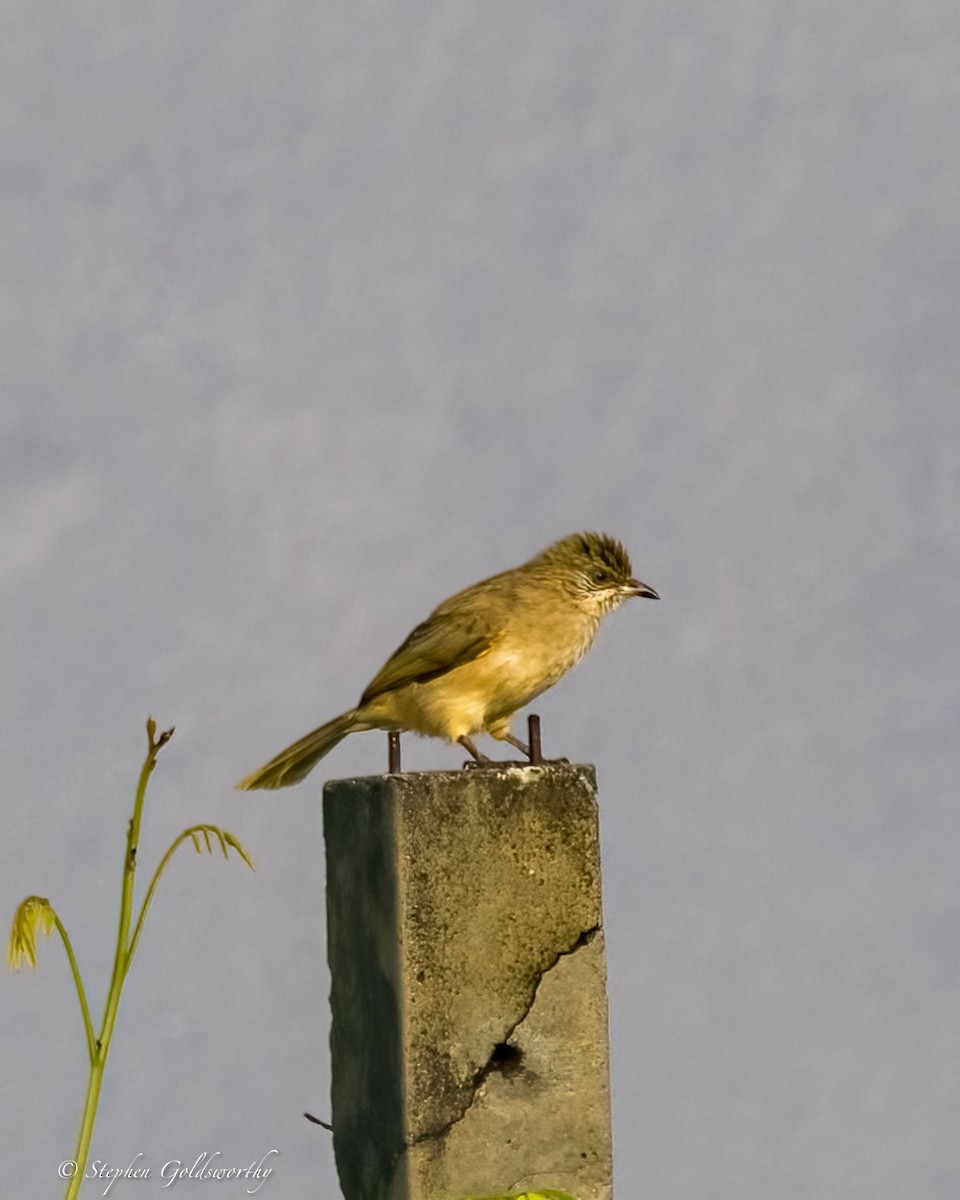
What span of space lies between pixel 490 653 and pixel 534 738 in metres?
0.81

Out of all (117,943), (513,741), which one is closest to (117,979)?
(117,943)

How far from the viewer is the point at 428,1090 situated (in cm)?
646

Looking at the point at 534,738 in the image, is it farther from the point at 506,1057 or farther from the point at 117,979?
the point at 117,979

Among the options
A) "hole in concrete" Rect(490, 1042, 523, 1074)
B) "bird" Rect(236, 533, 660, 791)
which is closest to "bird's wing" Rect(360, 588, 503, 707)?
"bird" Rect(236, 533, 660, 791)

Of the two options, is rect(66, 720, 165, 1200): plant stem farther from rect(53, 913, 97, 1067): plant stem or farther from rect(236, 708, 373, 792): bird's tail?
rect(236, 708, 373, 792): bird's tail

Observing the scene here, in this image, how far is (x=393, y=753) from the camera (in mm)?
6883

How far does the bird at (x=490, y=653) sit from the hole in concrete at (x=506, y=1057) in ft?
3.99

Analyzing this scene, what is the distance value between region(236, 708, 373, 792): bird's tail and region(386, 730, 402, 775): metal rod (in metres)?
1.07

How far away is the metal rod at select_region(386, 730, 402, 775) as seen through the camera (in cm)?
685

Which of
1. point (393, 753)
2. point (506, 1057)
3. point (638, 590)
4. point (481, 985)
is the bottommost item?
point (506, 1057)

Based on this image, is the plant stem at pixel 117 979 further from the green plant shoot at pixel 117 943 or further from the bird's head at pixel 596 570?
the bird's head at pixel 596 570

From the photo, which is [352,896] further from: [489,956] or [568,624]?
[568,624]

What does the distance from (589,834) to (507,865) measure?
36 centimetres

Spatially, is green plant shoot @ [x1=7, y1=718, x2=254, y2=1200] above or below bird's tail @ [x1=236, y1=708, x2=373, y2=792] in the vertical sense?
below
